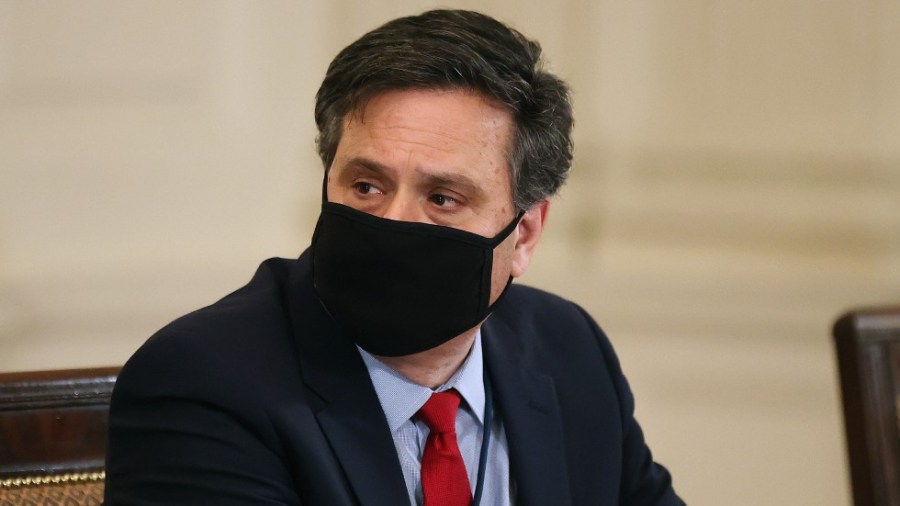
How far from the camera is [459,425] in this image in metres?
1.81

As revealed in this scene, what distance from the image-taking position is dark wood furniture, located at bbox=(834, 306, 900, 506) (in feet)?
6.44

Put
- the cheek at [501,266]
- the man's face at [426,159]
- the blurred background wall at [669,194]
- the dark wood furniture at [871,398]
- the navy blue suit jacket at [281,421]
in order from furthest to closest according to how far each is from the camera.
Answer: the blurred background wall at [669,194] → the dark wood furniture at [871,398] → the cheek at [501,266] → the man's face at [426,159] → the navy blue suit jacket at [281,421]

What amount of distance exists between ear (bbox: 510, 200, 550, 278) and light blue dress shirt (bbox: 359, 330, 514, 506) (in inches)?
5.3

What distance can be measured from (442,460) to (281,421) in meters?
0.26

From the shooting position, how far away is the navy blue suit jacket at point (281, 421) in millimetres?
1534

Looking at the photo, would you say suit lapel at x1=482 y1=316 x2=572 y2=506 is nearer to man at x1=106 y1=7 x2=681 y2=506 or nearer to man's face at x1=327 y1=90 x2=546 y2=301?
man at x1=106 y1=7 x2=681 y2=506

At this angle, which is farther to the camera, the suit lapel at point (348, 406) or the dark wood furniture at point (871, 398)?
the dark wood furniture at point (871, 398)

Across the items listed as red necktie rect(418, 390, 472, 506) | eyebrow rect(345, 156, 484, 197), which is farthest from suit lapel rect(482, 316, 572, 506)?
eyebrow rect(345, 156, 484, 197)

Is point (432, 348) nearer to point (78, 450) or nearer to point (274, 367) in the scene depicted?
point (274, 367)

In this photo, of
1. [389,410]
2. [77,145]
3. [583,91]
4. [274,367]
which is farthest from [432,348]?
[583,91]

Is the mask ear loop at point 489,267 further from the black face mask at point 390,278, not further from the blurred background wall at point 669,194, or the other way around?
the blurred background wall at point 669,194

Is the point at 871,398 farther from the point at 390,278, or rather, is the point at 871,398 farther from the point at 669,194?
the point at 669,194

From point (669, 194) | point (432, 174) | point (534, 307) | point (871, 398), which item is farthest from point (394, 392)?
point (669, 194)

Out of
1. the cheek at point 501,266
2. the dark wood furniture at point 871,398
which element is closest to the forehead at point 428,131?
the cheek at point 501,266
